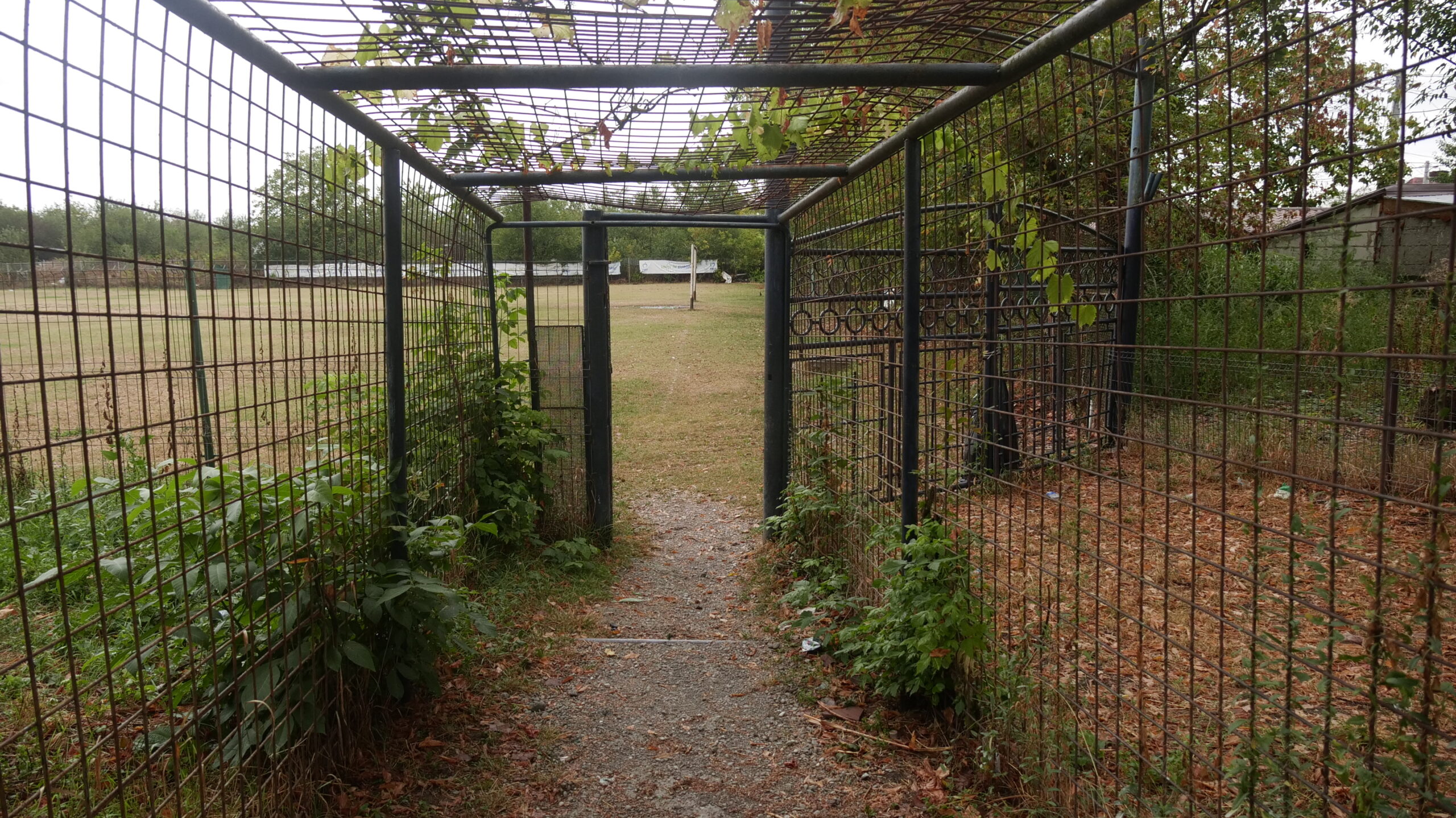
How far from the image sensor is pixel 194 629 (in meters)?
2.19

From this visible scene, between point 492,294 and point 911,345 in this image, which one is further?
point 492,294

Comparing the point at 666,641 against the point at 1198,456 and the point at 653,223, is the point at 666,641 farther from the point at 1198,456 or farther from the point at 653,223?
the point at 1198,456

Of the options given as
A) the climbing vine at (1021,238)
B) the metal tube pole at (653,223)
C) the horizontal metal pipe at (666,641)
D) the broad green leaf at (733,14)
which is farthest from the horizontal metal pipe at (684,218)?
the broad green leaf at (733,14)

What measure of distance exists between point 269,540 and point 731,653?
2444 mm

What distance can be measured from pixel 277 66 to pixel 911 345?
7.90ft

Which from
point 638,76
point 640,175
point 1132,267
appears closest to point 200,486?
point 638,76

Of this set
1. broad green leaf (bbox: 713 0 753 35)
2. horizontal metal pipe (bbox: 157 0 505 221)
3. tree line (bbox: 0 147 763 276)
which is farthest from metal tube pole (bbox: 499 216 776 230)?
broad green leaf (bbox: 713 0 753 35)

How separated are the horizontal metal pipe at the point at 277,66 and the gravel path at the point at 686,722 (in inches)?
98.0

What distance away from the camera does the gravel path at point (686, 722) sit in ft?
9.96

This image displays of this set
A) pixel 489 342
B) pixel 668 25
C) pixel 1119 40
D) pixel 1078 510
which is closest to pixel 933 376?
pixel 1078 510

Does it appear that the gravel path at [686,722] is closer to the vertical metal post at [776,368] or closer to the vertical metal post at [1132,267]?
the vertical metal post at [776,368]

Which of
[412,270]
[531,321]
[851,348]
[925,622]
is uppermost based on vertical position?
[412,270]

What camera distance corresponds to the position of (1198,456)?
6.40 ft

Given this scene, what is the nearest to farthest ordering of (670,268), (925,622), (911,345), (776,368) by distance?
1. (925,622)
2. (911,345)
3. (776,368)
4. (670,268)
